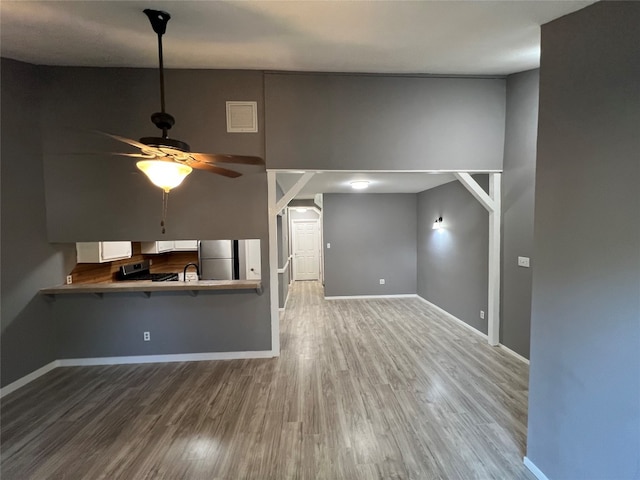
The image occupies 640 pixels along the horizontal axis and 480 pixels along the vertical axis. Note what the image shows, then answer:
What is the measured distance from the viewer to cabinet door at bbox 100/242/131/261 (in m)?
3.81

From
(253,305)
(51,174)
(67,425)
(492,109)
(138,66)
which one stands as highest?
(138,66)

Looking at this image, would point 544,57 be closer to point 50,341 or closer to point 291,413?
point 291,413

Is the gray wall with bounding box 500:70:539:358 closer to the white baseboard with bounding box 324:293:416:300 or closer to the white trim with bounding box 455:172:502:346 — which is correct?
the white trim with bounding box 455:172:502:346

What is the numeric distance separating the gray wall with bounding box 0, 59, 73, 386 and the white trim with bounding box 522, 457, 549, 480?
4577 mm

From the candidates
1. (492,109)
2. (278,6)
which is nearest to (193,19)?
(278,6)

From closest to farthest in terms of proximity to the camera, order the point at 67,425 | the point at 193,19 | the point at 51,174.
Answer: the point at 193,19, the point at 67,425, the point at 51,174

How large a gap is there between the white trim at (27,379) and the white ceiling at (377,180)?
3.57 meters

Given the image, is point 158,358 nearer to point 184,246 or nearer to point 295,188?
point 184,246

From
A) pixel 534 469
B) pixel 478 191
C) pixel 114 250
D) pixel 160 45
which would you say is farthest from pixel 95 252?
pixel 478 191

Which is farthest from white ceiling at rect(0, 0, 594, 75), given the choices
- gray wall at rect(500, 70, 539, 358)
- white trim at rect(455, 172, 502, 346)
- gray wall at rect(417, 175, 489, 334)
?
gray wall at rect(417, 175, 489, 334)

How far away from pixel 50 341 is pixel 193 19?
375cm

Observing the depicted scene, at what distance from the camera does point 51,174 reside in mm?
3156

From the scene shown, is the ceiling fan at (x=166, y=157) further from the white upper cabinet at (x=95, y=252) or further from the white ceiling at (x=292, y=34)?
the white upper cabinet at (x=95, y=252)

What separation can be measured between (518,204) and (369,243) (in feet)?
11.3
